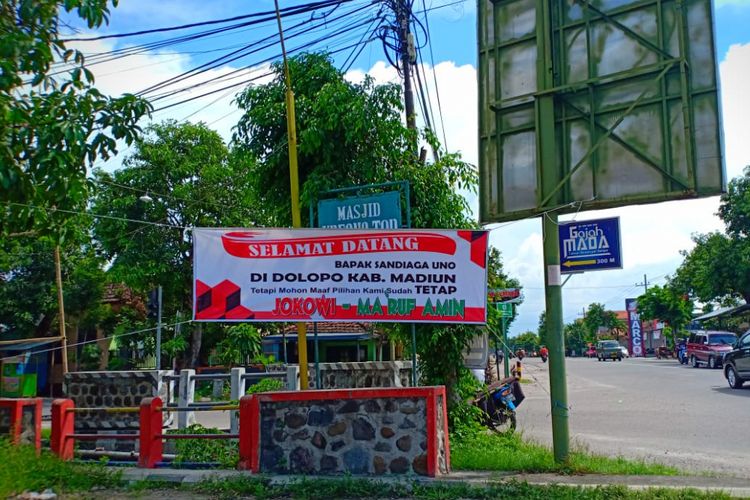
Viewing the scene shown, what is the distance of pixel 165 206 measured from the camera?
2641cm

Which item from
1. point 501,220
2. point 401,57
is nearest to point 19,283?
point 401,57

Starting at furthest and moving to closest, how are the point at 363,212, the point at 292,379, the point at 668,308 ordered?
1. the point at 668,308
2. the point at 292,379
3. the point at 363,212

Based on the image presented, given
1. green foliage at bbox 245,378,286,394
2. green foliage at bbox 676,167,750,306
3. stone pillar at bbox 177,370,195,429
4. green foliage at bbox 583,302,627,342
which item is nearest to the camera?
stone pillar at bbox 177,370,195,429

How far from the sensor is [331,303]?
873 centimetres

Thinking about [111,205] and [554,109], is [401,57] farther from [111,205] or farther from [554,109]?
[111,205]

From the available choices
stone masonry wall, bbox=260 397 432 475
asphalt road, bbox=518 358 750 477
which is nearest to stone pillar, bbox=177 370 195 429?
stone masonry wall, bbox=260 397 432 475

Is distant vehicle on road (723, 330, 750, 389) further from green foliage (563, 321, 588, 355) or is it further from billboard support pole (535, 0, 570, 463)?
green foliage (563, 321, 588, 355)

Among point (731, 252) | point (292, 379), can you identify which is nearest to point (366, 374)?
point (292, 379)

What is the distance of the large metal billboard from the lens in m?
8.04

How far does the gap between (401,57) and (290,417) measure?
29.0 feet

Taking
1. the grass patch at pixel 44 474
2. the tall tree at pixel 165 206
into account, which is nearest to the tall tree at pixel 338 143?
the grass patch at pixel 44 474

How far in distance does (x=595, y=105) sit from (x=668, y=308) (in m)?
59.2

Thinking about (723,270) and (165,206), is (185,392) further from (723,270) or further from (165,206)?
(723,270)

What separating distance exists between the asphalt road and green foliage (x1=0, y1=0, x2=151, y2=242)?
306 inches
